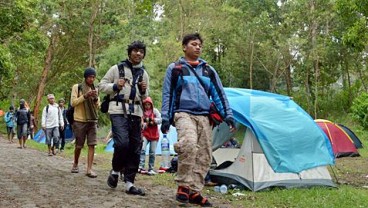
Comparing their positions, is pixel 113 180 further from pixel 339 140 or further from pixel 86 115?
pixel 339 140

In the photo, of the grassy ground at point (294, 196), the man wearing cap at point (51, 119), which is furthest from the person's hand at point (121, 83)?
the man wearing cap at point (51, 119)

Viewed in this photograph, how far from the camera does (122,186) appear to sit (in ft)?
22.1

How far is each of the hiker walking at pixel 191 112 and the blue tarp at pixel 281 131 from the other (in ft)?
5.98

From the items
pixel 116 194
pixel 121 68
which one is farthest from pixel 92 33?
pixel 116 194

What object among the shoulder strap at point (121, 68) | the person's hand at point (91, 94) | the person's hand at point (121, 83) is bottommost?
the person's hand at point (91, 94)

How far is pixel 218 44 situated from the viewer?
37094 mm

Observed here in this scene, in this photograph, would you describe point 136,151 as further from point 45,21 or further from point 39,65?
point 39,65

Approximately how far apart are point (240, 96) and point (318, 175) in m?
1.78

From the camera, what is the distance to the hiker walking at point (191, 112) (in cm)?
526

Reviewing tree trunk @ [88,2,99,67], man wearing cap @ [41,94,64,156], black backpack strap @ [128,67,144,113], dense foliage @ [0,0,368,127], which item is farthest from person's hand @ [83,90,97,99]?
tree trunk @ [88,2,99,67]

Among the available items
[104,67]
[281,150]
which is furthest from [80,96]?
[104,67]

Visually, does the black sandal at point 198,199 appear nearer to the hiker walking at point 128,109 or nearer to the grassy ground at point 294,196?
the grassy ground at point 294,196

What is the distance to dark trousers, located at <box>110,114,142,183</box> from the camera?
595cm

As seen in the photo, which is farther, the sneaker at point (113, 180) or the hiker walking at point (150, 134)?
the hiker walking at point (150, 134)
